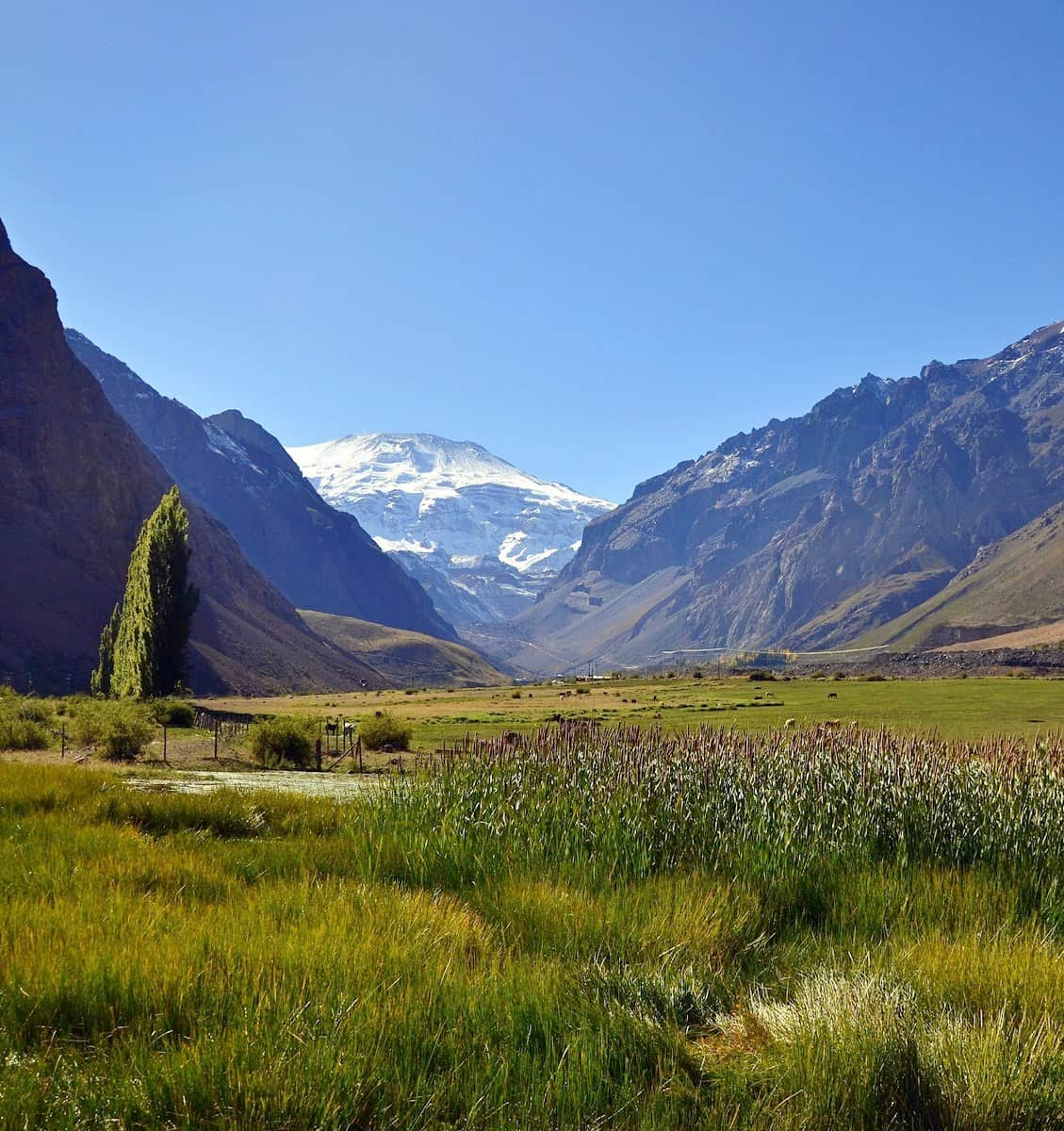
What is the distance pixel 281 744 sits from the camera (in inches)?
1390

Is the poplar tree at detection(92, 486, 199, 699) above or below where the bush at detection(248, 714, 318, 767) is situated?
Answer: above

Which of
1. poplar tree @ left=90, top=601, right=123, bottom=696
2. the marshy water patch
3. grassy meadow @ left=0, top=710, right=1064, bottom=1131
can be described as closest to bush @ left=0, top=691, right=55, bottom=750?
the marshy water patch

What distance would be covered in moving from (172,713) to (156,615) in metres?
15.8

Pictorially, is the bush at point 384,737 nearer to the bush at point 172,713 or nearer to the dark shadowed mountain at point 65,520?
the bush at point 172,713

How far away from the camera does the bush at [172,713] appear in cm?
5156

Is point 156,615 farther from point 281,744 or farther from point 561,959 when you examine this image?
point 561,959

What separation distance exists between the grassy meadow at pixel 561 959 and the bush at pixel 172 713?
42.7 metres

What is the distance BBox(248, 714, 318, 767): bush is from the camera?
116ft

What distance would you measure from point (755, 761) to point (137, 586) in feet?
211

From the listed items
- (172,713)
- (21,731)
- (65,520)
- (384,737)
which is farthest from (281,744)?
(65,520)

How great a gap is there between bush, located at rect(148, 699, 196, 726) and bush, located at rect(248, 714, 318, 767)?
1862cm

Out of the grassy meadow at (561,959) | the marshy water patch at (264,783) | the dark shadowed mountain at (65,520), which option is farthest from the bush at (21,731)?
the dark shadowed mountain at (65,520)

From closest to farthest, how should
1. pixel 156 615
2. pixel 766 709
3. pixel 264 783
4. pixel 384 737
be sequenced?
pixel 264 783 → pixel 384 737 → pixel 156 615 → pixel 766 709

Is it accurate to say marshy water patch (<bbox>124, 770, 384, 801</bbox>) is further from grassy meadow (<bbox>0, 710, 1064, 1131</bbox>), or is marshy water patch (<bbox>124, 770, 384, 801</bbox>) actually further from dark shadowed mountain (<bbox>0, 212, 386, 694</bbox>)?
dark shadowed mountain (<bbox>0, 212, 386, 694</bbox>)
